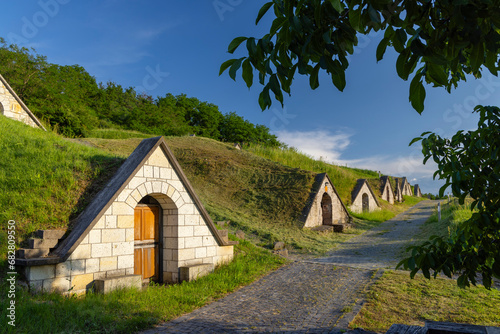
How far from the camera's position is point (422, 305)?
240 inches

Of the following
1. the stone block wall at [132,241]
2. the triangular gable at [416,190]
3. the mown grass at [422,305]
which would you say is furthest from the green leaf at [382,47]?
the triangular gable at [416,190]

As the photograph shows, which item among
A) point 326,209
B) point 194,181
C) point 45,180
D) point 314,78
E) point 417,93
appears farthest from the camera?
point 326,209

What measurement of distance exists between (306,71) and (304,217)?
14.1 m

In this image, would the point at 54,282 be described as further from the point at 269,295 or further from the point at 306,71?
the point at 306,71

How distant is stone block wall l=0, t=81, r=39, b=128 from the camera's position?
1632cm

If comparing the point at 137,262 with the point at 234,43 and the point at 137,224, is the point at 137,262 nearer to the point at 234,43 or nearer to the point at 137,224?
the point at 137,224

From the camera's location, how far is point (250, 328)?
5.16 meters

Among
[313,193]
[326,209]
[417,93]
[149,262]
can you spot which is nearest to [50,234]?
[149,262]

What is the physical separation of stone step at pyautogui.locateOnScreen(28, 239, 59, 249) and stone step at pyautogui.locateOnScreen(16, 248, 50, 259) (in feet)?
0.34

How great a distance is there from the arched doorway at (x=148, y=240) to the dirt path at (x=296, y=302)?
215 centimetres

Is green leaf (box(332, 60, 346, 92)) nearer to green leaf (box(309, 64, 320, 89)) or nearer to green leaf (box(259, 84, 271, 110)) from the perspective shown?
green leaf (box(309, 64, 320, 89))

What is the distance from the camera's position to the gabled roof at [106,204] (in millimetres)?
5743

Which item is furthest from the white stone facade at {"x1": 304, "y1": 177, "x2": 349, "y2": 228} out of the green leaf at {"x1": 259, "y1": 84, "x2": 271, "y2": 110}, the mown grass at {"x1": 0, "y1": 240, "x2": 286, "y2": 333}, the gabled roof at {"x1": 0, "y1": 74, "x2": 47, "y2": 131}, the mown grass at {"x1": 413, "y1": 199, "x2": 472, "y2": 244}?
the gabled roof at {"x1": 0, "y1": 74, "x2": 47, "y2": 131}

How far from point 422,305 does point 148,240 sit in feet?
20.3
